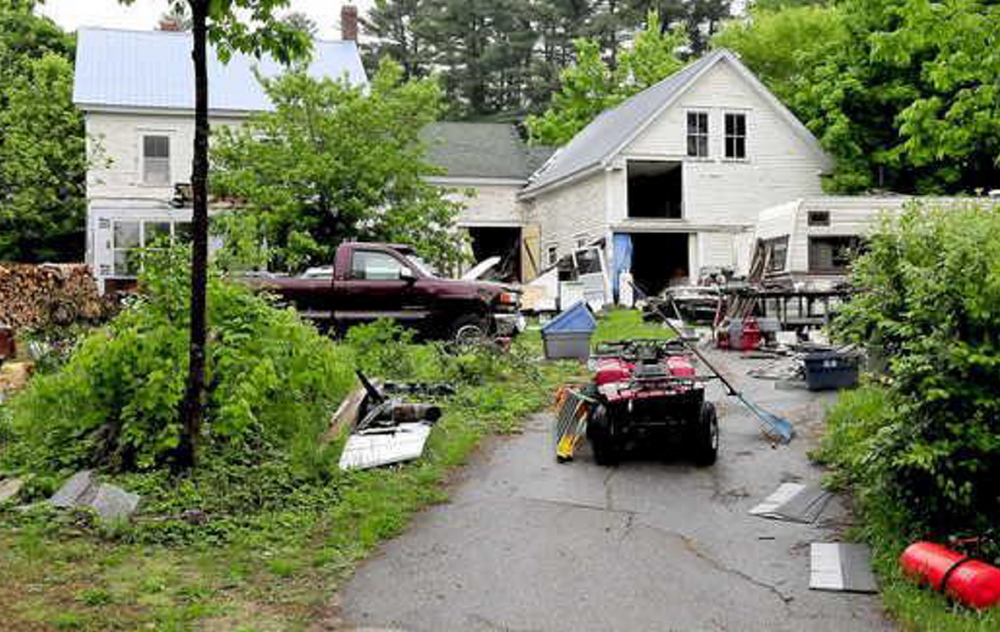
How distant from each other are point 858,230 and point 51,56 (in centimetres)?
2389

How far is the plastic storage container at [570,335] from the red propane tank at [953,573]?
29.6ft

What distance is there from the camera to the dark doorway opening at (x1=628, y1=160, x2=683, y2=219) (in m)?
29.9

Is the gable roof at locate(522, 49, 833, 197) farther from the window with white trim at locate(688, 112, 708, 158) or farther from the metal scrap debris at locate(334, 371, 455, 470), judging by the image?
the metal scrap debris at locate(334, 371, 455, 470)

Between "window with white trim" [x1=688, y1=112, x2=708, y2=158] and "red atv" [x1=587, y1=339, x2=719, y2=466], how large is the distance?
68.0 ft

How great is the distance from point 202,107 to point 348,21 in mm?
31142

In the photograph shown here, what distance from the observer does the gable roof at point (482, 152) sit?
33.6 metres

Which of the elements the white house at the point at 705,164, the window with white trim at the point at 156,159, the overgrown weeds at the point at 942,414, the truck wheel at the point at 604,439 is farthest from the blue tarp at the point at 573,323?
the window with white trim at the point at 156,159

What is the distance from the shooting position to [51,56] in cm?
3166

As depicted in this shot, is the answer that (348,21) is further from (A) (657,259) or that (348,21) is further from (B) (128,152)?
(A) (657,259)

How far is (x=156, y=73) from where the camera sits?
31.0m

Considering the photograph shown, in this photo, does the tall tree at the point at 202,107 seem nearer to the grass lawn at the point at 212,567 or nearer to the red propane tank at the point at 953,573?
the grass lawn at the point at 212,567

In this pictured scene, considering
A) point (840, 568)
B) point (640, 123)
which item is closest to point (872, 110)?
point (640, 123)

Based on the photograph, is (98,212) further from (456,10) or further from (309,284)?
(456,10)

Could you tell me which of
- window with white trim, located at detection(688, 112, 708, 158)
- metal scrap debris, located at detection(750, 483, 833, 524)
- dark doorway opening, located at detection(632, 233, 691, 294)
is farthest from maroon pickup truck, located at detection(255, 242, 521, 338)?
dark doorway opening, located at detection(632, 233, 691, 294)
